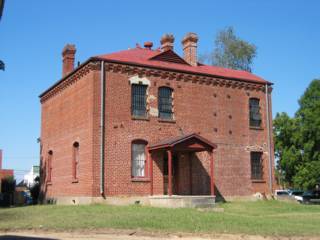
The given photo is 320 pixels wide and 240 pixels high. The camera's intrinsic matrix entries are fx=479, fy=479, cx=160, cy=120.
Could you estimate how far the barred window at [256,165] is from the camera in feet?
98.0

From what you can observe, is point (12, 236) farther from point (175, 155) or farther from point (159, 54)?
point (159, 54)

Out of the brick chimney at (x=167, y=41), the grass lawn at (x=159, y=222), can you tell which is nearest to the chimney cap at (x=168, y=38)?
the brick chimney at (x=167, y=41)

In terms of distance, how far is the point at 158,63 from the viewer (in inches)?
1093

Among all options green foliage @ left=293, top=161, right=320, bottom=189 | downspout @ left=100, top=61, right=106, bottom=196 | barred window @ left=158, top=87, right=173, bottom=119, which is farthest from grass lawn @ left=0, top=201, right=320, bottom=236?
green foliage @ left=293, top=161, right=320, bottom=189

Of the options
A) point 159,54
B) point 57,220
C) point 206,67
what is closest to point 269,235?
point 57,220

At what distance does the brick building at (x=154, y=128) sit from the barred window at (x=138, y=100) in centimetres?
5

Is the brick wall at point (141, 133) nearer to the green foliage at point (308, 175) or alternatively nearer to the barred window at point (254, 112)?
the barred window at point (254, 112)

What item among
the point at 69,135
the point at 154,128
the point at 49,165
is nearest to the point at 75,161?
the point at 69,135

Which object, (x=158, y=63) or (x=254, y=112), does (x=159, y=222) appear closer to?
(x=158, y=63)

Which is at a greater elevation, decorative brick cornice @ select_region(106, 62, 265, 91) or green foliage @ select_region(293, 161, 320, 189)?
decorative brick cornice @ select_region(106, 62, 265, 91)

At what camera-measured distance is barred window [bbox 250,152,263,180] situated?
2988cm

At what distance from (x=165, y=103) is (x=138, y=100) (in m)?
1.77

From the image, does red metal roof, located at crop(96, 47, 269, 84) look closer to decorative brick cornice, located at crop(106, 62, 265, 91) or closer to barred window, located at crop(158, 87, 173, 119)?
decorative brick cornice, located at crop(106, 62, 265, 91)

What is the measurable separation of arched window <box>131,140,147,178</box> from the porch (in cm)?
38
